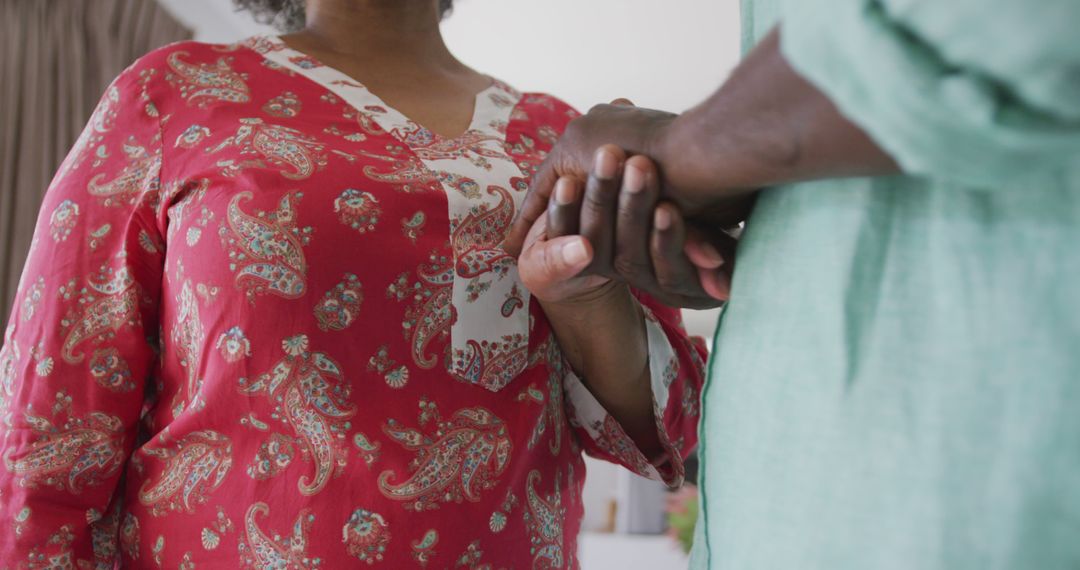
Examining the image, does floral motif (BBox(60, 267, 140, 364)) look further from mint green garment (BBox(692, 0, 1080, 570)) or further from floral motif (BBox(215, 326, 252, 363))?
mint green garment (BBox(692, 0, 1080, 570))

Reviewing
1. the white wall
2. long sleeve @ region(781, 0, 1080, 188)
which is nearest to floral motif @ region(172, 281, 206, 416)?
long sleeve @ region(781, 0, 1080, 188)

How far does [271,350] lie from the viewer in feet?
2.42

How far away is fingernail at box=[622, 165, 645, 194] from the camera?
0.47 meters

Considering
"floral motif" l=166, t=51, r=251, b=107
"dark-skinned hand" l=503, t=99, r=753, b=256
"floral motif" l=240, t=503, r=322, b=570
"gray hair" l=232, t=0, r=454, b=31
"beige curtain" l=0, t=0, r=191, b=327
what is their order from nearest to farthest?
"dark-skinned hand" l=503, t=99, r=753, b=256 < "floral motif" l=240, t=503, r=322, b=570 < "floral motif" l=166, t=51, r=251, b=107 < "gray hair" l=232, t=0, r=454, b=31 < "beige curtain" l=0, t=0, r=191, b=327

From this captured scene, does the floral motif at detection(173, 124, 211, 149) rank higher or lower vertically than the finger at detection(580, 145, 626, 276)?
lower

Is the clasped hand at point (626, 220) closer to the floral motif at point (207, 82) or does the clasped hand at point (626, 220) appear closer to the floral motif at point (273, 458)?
the floral motif at point (273, 458)

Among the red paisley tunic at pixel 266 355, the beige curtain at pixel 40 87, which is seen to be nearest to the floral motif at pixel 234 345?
the red paisley tunic at pixel 266 355

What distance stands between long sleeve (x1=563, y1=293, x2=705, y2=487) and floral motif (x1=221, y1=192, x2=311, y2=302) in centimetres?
30

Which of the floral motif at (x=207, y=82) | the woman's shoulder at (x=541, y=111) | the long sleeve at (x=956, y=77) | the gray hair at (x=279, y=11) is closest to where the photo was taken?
the long sleeve at (x=956, y=77)

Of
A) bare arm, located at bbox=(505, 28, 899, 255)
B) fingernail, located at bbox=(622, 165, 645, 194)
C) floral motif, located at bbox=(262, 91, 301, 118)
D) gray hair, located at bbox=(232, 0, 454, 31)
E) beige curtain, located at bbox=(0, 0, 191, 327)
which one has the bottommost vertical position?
beige curtain, located at bbox=(0, 0, 191, 327)

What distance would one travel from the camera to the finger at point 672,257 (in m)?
0.48

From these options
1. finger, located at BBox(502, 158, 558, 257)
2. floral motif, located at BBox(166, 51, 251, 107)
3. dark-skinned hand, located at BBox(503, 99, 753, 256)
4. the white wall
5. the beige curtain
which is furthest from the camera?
the white wall

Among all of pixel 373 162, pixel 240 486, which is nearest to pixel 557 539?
pixel 240 486

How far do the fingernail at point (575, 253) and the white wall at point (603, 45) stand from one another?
2917 mm
